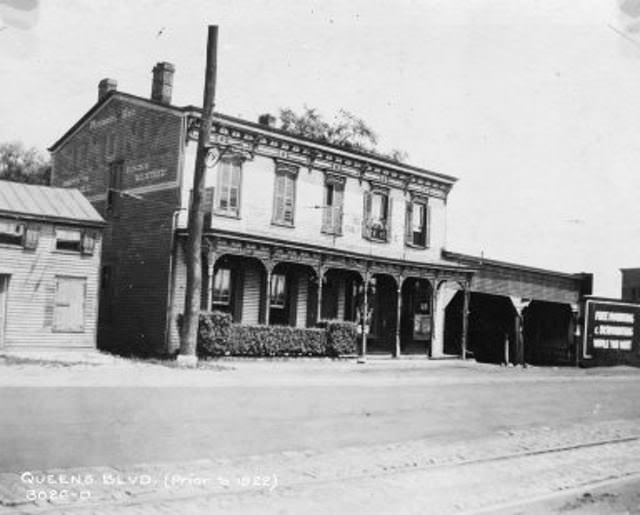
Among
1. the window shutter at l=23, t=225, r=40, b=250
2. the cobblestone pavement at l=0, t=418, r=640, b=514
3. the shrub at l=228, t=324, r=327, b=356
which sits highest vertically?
the window shutter at l=23, t=225, r=40, b=250

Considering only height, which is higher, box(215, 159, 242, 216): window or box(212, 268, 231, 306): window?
box(215, 159, 242, 216): window

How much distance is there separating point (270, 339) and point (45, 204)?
312 inches

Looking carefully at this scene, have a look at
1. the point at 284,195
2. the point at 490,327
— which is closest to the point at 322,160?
the point at 284,195

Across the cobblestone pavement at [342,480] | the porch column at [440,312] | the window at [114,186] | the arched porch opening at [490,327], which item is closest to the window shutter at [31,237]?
the window at [114,186]

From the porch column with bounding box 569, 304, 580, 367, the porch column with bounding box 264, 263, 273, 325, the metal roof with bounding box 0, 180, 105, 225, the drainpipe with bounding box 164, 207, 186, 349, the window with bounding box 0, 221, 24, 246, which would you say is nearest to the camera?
the window with bounding box 0, 221, 24, 246

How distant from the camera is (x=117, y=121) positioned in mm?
27844

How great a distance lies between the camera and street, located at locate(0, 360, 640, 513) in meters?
7.46

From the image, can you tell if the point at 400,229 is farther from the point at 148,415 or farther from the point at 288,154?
the point at 148,415

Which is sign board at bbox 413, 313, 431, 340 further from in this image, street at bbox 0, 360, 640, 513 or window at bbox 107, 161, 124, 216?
window at bbox 107, 161, 124, 216

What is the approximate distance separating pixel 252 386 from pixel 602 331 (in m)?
26.8

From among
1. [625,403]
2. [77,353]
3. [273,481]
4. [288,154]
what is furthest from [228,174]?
[273,481]

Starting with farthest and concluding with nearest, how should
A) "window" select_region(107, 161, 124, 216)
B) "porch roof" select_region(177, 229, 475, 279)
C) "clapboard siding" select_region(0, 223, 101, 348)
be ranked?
1. "window" select_region(107, 161, 124, 216)
2. "porch roof" select_region(177, 229, 475, 279)
3. "clapboard siding" select_region(0, 223, 101, 348)

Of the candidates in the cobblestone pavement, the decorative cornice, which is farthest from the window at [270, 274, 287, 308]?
the cobblestone pavement

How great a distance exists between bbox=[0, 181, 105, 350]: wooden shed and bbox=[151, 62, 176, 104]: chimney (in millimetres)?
5507
